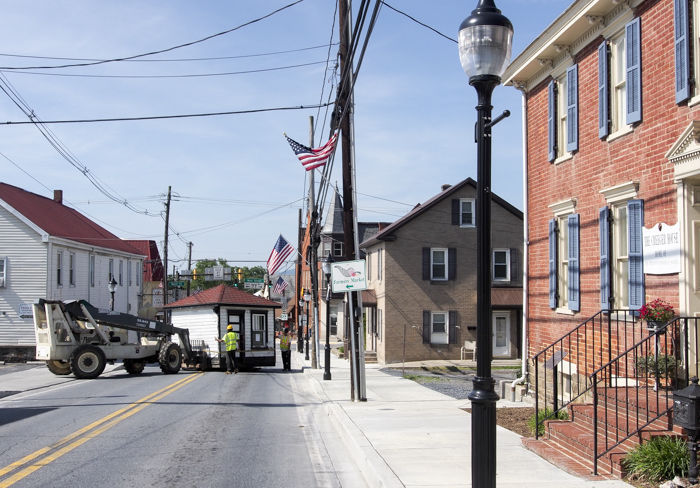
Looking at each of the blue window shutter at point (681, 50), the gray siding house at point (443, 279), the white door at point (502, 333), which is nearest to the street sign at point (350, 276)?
the blue window shutter at point (681, 50)

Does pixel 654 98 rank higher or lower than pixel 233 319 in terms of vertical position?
higher

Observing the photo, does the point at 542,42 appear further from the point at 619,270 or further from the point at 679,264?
the point at 679,264

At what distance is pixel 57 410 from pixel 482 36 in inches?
486

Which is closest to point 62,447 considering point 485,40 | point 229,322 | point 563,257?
point 485,40

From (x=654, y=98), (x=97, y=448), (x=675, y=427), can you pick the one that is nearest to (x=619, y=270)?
(x=654, y=98)

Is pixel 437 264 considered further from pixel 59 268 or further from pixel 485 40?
pixel 485 40

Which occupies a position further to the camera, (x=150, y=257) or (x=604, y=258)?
(x=150, y=257)

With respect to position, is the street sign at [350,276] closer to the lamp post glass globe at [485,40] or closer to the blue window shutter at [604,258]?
the blue window shutter at [604,258]

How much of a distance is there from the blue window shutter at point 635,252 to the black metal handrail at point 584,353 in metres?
0.26

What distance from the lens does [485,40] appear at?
5418 millimetres

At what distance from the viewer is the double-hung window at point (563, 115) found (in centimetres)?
1288

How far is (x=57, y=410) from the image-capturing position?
14.1m

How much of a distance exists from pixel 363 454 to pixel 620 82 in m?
7.30

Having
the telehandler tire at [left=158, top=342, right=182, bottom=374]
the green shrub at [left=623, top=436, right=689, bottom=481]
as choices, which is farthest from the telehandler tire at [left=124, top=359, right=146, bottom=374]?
the green shrub at [left=623, top=436, right=689, bottom=481]
